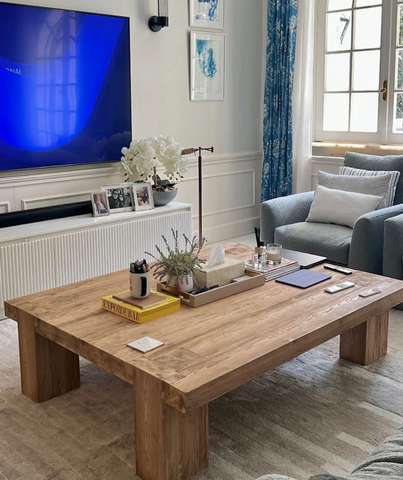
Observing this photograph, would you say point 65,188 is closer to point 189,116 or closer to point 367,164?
point 189,116

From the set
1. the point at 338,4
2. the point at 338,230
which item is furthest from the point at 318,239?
the point at 338,4

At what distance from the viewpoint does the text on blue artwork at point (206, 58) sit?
16.3ft

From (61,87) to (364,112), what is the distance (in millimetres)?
2547

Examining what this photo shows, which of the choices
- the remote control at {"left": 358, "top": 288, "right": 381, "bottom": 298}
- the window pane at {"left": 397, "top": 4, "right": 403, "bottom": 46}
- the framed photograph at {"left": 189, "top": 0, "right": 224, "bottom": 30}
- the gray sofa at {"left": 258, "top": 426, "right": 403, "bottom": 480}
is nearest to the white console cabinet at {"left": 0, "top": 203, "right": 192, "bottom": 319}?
the framed photograph at {"left": 189, "top": 0, "right": 224, "bottom": 30}

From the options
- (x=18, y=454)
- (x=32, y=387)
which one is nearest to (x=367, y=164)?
(x=32, y=387)

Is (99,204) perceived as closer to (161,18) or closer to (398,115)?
(161,18)

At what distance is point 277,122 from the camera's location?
17.9ft

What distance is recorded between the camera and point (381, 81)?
16.3 ft

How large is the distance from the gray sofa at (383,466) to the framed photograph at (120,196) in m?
3.24

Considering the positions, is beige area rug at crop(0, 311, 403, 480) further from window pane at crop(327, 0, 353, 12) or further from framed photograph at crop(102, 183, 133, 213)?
window pane at crop(327, 0, 353, 12)

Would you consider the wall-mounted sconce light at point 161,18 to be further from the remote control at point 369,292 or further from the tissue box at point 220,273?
the remote control at point 369,292

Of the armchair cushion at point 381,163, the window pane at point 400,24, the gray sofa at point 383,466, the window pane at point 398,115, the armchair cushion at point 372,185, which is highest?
the window pane at point 400,24

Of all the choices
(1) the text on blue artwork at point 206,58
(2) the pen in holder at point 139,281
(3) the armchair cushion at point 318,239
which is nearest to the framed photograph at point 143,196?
(3) the armchair cushion at point 318,239

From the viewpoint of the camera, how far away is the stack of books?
2.97 m
